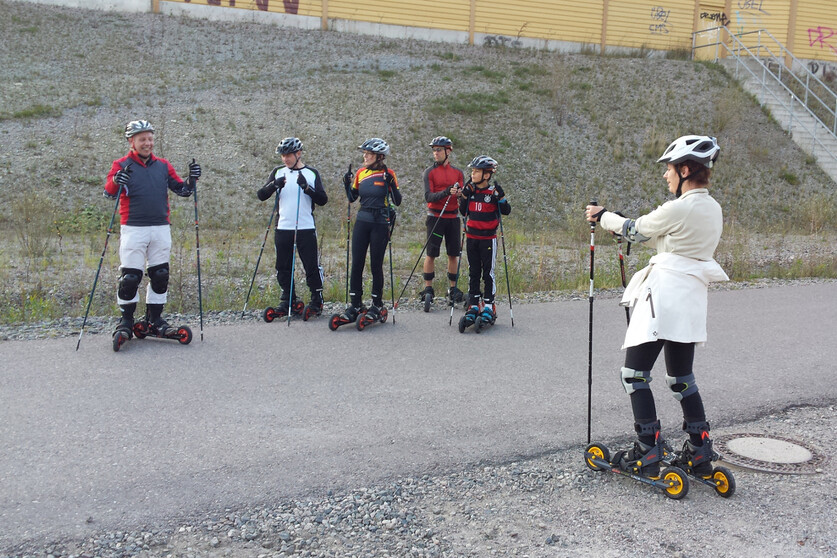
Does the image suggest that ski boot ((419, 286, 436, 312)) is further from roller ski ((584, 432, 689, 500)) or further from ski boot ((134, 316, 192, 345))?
roller ski ((584, 432, 689, 500))

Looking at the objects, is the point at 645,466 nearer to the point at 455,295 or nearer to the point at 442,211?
the point at 455,295

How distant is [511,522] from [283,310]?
5880 millimetres

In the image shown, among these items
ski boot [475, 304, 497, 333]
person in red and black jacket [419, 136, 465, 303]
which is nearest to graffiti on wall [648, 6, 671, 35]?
person in red and black jacket [419, 136, 465, 303]

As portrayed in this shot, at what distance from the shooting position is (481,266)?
980cm

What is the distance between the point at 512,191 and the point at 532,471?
1843 cm

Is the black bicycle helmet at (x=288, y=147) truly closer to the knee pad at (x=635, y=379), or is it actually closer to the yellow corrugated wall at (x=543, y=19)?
the knee pad at (x=635, y=379)

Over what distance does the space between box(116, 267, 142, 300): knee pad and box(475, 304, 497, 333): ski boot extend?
3957mm

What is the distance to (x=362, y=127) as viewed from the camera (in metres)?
24.1

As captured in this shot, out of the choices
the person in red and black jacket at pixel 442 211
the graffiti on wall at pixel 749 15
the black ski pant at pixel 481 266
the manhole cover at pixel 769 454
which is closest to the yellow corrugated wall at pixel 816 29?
the graffiti on wall at pixel 749 15

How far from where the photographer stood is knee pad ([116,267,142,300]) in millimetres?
8078

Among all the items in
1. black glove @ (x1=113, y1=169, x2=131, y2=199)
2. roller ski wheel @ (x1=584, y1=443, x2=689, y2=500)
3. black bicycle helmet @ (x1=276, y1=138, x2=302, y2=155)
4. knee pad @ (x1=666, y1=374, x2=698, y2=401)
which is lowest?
roller ski wheel @ (x1=584, y1=443, x2=689, y2=500)

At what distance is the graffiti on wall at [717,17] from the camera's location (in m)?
33.5

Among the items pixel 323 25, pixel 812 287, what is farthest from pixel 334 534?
pixel 323 25

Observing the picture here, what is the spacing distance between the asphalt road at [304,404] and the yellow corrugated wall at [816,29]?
95.4ft
